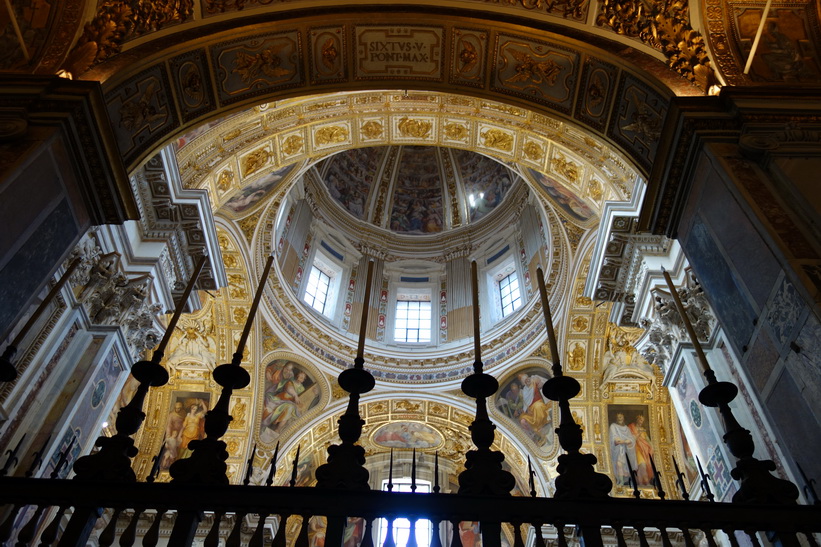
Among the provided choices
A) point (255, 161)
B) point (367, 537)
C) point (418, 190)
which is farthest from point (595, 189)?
point (418, 190)

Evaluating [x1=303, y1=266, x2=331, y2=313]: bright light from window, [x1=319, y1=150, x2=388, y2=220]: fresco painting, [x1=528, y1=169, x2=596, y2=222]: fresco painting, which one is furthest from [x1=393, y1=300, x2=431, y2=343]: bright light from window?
[x1=528, y1=169, x2=596, y2=222]: fresco painting

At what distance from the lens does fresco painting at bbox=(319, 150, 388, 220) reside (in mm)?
21078

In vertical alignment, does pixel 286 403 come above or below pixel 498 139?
below

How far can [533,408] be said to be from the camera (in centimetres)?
1605

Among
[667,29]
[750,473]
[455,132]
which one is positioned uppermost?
[455,132]

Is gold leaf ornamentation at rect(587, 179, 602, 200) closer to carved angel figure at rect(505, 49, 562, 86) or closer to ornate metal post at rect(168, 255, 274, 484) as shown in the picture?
carved angel figure at rect(505, 49, 562, 86)

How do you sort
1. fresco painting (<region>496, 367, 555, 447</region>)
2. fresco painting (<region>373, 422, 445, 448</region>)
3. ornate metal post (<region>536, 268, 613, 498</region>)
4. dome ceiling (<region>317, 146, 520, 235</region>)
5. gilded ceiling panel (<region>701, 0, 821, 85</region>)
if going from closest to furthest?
1. ornate metal post (<region>536, 268, 613, 498</region>)
2. gilded ceiling panel (<region>701, 0, 821, 85</region>)
3. fresco painting (<region>496, 367, 555, 447</region>)
4. fresco painting (<region>373, 422, 445, 448</region>)
5. dome ceiling (<region>317, 146, 520, 235</region>)

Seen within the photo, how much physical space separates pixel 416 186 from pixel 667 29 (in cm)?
1638

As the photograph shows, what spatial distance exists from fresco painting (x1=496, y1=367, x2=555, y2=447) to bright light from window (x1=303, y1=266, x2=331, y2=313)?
19.9 feet

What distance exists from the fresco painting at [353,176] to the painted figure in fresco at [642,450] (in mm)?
11316

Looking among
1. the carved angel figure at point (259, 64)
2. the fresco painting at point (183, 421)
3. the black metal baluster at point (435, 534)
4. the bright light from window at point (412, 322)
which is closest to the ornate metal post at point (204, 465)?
the black metal baluster at point (435, 534)

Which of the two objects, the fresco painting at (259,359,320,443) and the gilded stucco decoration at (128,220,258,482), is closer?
the gilded stucco decoration at (128,220,258,482)

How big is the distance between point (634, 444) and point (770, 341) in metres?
10.9

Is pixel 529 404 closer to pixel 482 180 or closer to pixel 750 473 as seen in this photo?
pixel 482 180
